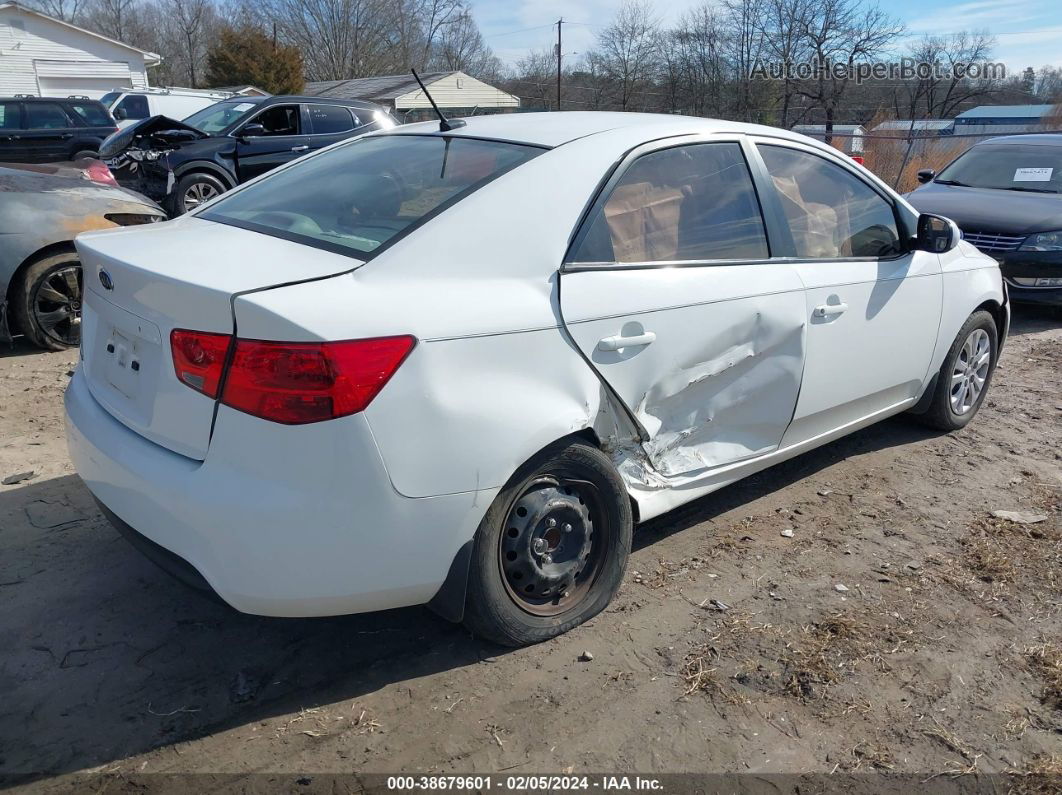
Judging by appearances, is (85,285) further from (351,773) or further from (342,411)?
(351,773)

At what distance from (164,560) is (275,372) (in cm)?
73

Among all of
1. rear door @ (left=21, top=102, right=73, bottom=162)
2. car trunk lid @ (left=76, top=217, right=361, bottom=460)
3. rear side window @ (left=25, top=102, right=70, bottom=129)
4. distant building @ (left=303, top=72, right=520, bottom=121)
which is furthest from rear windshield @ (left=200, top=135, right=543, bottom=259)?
distant building @ (left=303, top=72, right=520, bottom=121)

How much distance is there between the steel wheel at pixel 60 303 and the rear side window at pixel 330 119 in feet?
21.9

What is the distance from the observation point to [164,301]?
2.47 meters

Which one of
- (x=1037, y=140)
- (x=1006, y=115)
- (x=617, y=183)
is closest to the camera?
(x=617, y=183)

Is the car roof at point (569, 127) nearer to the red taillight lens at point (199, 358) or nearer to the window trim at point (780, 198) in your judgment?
the window trim at point (780, 198)

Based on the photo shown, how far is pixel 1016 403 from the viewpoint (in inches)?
228

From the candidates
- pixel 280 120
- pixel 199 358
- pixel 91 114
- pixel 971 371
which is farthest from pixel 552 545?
pixel 91 114

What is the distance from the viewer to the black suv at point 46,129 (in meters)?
15.3

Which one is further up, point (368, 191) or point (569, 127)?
point (569, 127)

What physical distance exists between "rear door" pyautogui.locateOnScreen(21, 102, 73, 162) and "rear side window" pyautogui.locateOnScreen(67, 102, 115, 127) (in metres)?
0.24

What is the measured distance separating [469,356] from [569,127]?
49.7 inches

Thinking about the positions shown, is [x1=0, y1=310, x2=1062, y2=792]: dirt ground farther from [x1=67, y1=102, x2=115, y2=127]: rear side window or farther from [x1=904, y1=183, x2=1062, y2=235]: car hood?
[x1=67, y1=102, x2=115, y2=127]: rear side window

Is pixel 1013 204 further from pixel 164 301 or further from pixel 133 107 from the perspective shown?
pixel 133 107
